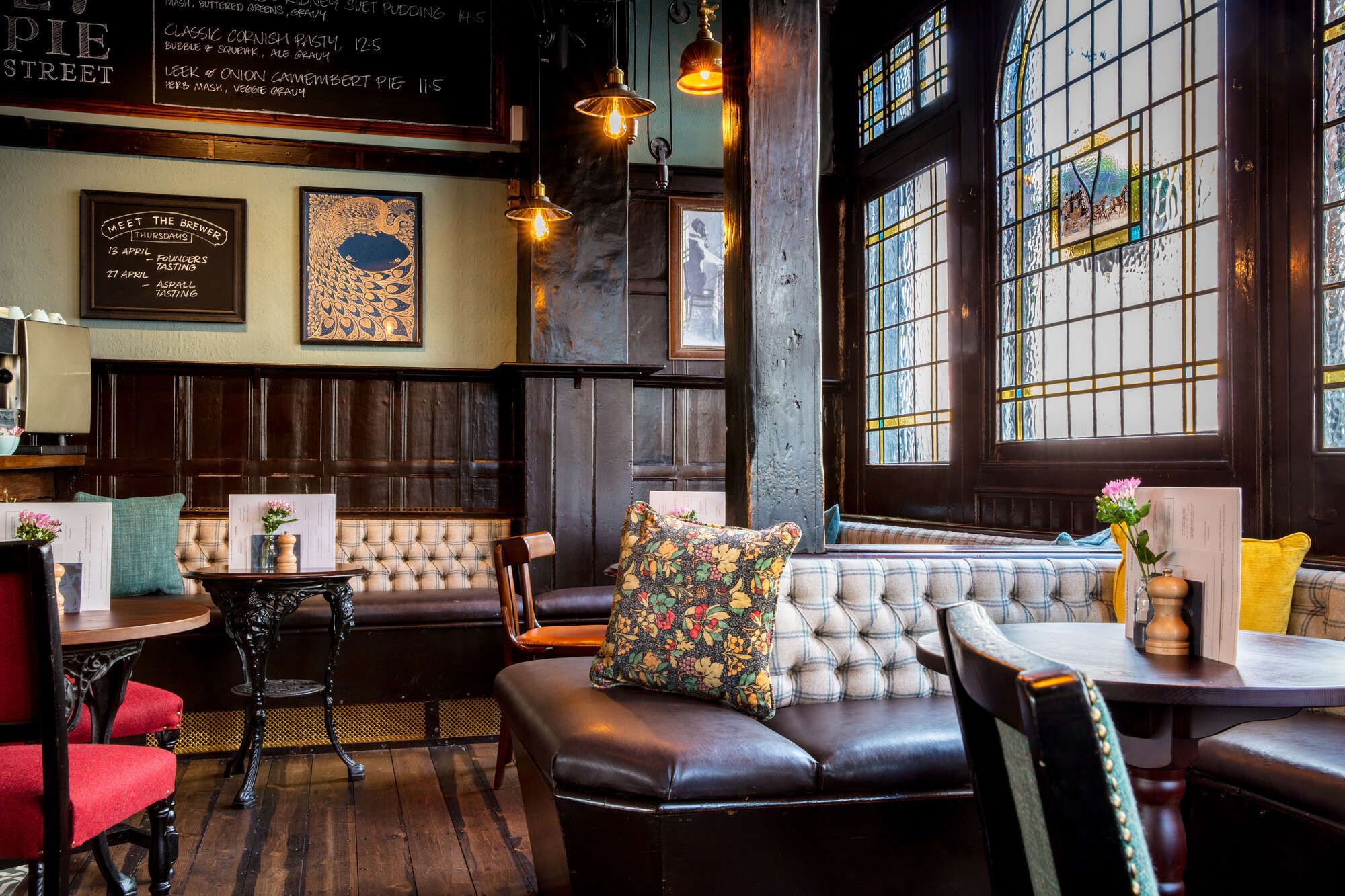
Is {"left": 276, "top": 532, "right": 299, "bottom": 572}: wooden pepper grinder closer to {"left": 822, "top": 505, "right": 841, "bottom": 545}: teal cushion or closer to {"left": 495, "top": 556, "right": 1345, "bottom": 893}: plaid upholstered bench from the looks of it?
{"left": 495, "top": 556, "right": 1345, "bottom": 893}: plaid upholstered bench

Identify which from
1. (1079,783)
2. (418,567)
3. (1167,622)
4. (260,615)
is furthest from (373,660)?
(1079,783)

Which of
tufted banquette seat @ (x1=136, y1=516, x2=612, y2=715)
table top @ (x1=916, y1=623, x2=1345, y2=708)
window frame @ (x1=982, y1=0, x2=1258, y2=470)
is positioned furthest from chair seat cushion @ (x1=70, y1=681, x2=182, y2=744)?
window frame @ (x1=982, y1=0, x2=1258, y2=470)

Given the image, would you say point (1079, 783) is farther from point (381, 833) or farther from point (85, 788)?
point (381, 833)

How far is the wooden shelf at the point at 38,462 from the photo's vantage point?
4.45 metres

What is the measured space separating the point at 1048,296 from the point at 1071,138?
0.76m

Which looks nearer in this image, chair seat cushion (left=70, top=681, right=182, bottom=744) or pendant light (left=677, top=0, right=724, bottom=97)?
chair seat cushion (left=70, top=681, right=182, bottom=744)

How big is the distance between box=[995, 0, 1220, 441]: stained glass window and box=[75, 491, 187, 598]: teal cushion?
171 inches

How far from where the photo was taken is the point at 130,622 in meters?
2.96

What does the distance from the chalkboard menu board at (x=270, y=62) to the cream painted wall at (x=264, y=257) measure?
214 cm

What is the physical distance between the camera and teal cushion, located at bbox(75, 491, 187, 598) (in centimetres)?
504

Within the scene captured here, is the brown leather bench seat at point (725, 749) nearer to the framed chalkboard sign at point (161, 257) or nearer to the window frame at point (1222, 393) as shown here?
the window frame at point (1222, 393)

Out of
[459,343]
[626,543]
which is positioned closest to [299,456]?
[459,343]

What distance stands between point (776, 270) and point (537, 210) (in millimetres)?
2380

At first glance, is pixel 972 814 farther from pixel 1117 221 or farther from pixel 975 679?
pixel 1117 221
